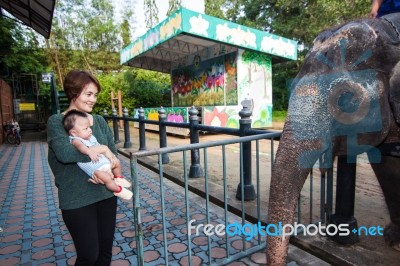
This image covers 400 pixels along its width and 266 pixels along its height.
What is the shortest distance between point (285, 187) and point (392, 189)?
4.71 feet

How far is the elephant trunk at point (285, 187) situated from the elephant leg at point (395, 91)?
1.69 ft

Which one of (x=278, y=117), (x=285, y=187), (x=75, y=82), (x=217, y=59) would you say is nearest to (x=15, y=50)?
(x=217, y=59)

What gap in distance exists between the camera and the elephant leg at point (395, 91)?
1.69 metres

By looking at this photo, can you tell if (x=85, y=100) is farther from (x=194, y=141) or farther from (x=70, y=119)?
(x=194, y=141)

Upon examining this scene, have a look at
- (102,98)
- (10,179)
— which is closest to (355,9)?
(102,98)

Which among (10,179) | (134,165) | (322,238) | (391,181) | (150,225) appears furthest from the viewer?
(10,179)

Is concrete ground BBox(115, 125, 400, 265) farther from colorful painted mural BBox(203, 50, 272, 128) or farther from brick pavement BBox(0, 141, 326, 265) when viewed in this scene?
colorful painted mural BBox(203, 50, 272, 128)

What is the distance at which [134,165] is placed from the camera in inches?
76.7

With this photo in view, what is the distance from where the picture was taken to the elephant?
5.57ft

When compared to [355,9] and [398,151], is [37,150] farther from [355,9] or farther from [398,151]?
[355,9]

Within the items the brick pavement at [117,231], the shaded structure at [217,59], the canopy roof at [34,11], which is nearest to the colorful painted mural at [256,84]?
the shaded structure at [217,59]

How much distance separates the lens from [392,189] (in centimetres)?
253

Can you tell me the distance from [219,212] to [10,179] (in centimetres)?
471

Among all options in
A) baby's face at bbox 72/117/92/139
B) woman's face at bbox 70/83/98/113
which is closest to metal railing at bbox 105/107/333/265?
baby's face at bbox 72/117/92/139
